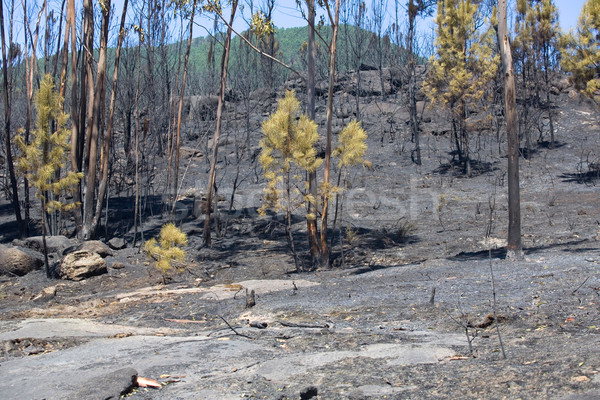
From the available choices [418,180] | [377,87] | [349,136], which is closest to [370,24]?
[377,87]

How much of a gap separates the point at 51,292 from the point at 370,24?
88.5 feet

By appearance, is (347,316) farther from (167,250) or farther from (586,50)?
(586,50)

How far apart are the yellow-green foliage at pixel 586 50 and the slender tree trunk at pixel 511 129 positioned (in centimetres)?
1029

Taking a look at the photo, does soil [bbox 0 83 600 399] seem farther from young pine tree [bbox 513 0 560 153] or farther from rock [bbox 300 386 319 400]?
young pine tree [bbox 513 0 560 153]

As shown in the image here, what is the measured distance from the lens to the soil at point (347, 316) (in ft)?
13.8

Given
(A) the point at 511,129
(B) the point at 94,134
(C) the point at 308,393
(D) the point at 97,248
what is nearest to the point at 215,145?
(B) the point at 94,134

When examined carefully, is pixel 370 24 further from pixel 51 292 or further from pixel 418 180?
pixel 51 292

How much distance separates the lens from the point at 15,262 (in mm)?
12797

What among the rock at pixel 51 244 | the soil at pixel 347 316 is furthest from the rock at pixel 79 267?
the rock at pixel 51 244

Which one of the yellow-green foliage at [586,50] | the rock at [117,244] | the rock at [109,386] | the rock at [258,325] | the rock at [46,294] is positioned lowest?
the rock at [46,294]

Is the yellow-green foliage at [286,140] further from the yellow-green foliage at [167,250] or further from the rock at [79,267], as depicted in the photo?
the rock at [79,267]

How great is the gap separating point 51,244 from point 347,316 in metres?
10.0

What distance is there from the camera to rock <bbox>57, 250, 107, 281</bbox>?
12172mm

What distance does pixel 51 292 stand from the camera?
10.4 m
